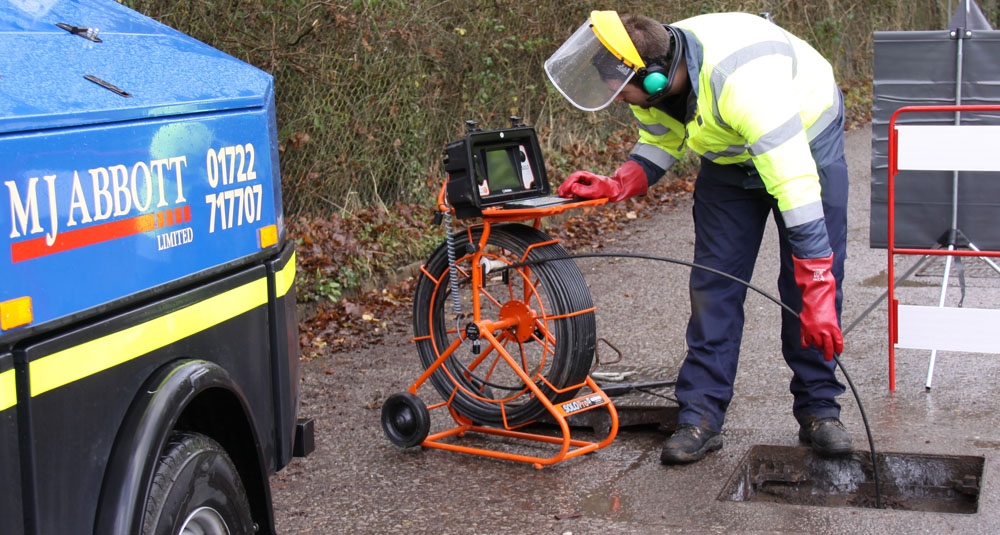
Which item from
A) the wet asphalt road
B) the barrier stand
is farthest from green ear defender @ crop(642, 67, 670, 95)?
the barrier stand

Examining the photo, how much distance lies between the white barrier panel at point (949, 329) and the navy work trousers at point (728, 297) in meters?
0.75

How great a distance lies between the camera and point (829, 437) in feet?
14.3

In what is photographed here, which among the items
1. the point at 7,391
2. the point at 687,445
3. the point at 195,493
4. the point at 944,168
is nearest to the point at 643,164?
the point at 687,445

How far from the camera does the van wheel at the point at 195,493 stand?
2.37 m

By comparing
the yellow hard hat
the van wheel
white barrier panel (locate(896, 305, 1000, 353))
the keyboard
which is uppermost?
the yellow hard hat

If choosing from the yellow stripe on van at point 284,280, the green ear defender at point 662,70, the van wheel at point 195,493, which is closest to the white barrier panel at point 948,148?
the green ear defender at point 662,70

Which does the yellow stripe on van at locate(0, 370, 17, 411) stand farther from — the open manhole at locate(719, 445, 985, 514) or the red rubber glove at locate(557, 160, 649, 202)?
the open manhole at locate(719, 445, 985, 514)

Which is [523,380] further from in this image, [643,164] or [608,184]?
[643,164]

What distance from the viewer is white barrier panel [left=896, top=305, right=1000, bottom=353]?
506 centimetres

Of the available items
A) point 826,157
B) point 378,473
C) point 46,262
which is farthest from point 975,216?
point 46,262

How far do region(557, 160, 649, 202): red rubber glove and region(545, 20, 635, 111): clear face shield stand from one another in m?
0.34

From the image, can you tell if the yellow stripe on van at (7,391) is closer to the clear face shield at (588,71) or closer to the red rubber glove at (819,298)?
the clear face shield at (588,71)

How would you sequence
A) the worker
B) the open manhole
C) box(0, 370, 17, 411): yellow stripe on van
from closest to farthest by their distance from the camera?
box(0, 370, 17, 411): yellow stripe on van
the worker
the open manhole

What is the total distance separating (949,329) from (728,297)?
1.32 m
